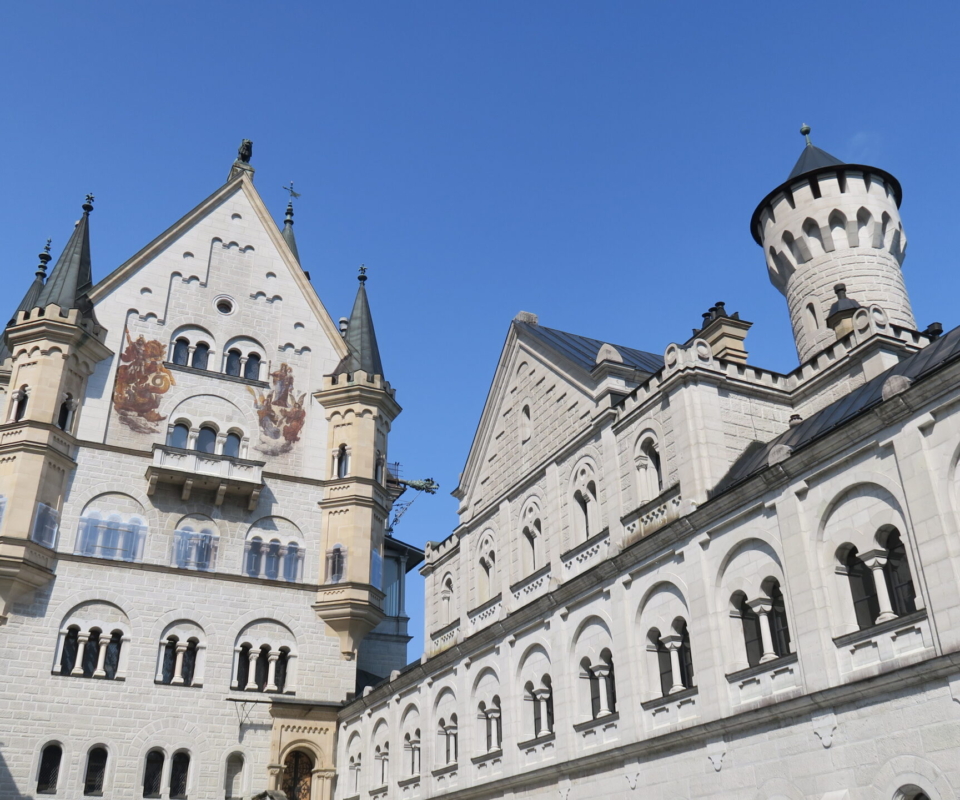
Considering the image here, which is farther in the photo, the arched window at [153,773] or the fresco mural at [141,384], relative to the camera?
the fresco mural at [141,384]

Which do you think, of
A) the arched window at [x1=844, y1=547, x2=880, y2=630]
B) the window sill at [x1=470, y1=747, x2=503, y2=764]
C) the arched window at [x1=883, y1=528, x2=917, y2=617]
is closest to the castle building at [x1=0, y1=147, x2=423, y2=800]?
the window sill at [x1=470, y1=747, x2=503, y2=764]

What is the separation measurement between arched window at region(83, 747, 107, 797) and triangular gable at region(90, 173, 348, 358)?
2120cm

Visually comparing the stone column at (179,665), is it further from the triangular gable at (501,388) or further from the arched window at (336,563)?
the triangular gable at (501,388)

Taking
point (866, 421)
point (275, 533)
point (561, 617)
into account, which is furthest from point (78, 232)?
point (866, 421)

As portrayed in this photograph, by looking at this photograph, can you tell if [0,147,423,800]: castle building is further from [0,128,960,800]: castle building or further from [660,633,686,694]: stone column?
[660,633,686,694]: stone column

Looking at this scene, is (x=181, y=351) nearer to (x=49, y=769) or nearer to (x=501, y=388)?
(x=501, y=388)

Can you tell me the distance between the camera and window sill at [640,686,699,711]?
67.5 feet

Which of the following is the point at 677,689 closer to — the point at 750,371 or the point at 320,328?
the point at 750,371

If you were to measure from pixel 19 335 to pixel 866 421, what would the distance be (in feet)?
116

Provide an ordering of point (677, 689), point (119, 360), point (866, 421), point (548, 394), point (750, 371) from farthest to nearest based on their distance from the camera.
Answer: point (119, 360), point (548, 394), point (750, 371), point (677, 689), point (866, 421)

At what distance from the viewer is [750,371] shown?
981 inches

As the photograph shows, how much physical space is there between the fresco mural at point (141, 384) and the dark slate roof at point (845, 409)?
1121 inches

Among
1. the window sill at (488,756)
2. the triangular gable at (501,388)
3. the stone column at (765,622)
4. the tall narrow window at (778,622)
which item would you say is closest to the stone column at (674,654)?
the stone column at (765,622)

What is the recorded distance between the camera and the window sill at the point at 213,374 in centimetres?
4344
